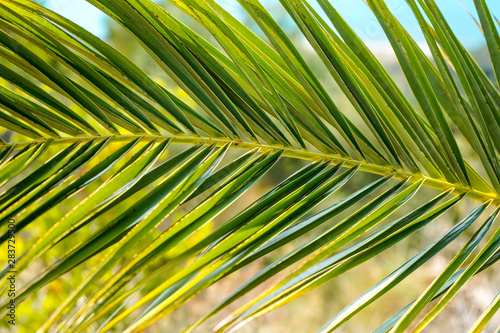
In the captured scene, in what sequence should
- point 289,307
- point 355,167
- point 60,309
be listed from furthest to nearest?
Answer: point 289,307, point 355,167, point 60,309

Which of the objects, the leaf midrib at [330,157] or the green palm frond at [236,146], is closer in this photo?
the green palm frond at [236,146]

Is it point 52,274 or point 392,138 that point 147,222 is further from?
point 392,138

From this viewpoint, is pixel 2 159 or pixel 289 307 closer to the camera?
pixel 2 159

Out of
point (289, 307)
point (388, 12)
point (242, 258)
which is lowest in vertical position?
point (289, 307)

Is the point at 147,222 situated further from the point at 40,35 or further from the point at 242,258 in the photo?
the point at 40,35

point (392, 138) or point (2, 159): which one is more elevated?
point (2, 159)

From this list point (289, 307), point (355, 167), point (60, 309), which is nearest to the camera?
point (60, 309)

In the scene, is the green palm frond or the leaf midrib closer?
the green palm frond

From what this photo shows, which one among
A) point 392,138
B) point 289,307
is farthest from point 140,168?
point 289,307
